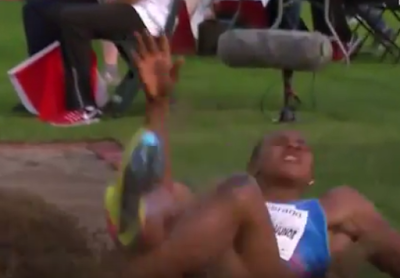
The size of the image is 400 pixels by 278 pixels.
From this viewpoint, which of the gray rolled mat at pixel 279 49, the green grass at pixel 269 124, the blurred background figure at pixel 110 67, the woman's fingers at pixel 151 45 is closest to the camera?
the woman's fingers at pixel 151 45

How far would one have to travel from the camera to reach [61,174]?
219 inches

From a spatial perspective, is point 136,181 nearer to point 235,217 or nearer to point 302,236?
point 235,217

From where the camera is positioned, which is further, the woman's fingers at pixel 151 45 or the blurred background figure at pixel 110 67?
the blurred background figure at pixel 110 67

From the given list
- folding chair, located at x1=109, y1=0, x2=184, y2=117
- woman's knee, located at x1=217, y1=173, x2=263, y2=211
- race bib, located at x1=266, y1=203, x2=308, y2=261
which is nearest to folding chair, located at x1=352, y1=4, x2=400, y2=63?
folding chair, located at x1=109, y1=0, x2=184, y2=117

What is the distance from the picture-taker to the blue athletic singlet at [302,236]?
3535 millimetres

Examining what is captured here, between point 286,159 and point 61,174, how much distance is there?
6.93 feet

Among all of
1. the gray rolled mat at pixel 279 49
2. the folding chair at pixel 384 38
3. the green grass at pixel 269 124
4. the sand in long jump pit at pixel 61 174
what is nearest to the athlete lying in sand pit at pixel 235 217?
the green grass at pixel 269 124

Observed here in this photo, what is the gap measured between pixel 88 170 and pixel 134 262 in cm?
258

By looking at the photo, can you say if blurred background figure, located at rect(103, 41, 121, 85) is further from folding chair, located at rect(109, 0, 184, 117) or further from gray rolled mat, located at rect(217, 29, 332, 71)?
gray rolled mat, located at rect(217, 29, 332, 71)

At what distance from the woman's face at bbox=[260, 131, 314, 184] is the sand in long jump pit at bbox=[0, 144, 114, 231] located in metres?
0.93

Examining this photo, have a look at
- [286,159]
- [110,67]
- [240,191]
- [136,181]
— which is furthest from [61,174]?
[110,67]

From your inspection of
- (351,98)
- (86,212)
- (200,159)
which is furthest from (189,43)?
(86,212)

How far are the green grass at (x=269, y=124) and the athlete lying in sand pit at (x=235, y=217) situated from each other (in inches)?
14.0

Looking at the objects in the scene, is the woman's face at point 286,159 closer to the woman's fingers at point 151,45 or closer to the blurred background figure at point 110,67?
the woman's fingers at point 151,45
